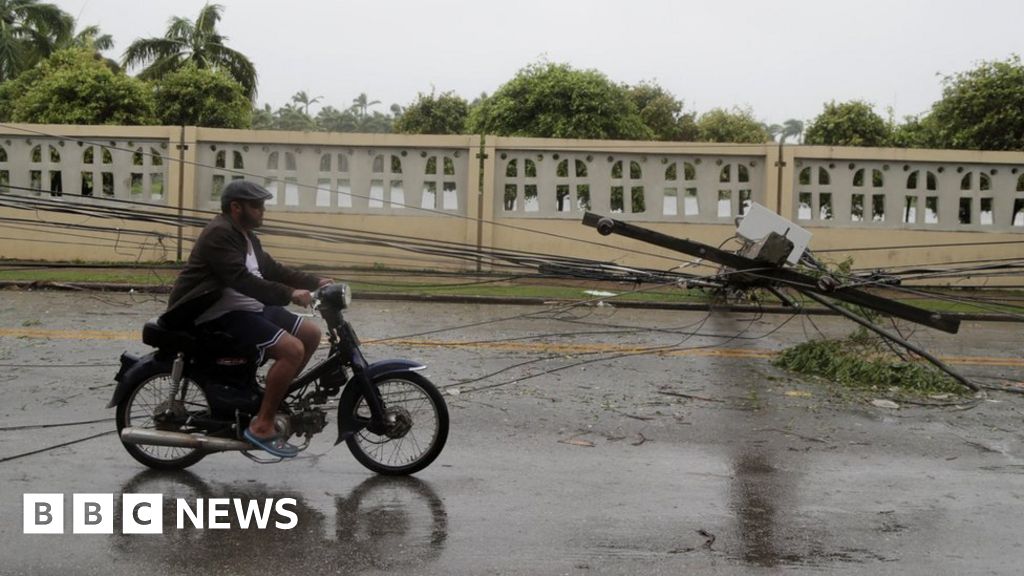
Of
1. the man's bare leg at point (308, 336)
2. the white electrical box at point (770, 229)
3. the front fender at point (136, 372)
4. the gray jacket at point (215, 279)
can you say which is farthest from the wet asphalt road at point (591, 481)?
the white electrical box at point (770, 229)

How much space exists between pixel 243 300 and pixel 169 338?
1.58ft

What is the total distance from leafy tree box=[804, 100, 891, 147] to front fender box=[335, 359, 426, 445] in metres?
19.9

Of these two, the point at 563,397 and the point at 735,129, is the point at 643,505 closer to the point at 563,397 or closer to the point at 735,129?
the point at 563,397

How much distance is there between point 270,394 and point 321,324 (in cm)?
592

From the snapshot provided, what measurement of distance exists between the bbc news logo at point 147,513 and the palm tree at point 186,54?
28.3 meters

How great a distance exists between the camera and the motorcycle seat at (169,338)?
20.0 ft

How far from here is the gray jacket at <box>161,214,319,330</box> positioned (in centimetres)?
592

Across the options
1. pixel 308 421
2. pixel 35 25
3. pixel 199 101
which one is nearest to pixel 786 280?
pixel 308 421

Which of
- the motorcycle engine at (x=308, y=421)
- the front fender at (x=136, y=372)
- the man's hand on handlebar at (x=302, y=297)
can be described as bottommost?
the motorcycle engine at (x=308, y=421)

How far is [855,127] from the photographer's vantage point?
24.2 metres

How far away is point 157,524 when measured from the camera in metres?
5.39

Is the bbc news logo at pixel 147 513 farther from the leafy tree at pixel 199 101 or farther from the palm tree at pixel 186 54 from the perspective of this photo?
the palm tree at pixel 186 54

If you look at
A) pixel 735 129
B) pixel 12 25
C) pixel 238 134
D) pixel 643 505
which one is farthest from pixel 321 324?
pixel 12 25

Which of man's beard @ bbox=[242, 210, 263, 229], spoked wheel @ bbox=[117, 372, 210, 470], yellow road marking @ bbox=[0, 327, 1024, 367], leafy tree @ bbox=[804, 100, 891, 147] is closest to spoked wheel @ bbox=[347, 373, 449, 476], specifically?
spoked wheel @ bbox=[117, 372, 210, 470]
